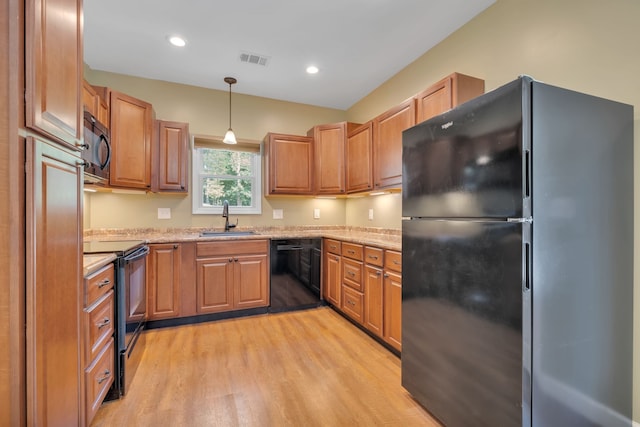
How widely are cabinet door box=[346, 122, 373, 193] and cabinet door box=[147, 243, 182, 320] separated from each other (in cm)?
204

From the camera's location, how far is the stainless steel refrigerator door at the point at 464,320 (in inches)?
47.3

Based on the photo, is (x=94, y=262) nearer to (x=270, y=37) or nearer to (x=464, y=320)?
(x=464, y=320)

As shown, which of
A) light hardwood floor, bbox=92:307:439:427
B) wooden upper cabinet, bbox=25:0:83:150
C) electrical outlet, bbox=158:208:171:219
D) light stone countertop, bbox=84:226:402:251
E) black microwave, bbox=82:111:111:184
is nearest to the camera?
wooden upper cabinet, bbox=25:0:83:150

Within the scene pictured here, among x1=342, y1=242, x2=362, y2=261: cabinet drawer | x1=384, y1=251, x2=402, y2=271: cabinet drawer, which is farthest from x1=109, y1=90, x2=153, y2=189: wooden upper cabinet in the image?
x1=384, y1=251, x2=402, y2=271: cabinet drawer

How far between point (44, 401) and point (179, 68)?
3056 millimetres

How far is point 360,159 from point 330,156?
0.49 m

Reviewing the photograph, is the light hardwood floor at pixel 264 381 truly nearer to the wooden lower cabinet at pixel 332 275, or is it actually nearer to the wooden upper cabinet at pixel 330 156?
the wooden lower cabinet at pixel 332 275

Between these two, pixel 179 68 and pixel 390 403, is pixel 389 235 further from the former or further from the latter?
pixel 179 68

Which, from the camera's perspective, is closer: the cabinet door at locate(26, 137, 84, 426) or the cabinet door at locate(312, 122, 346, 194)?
the cabinet door at locate(26, 137, 84, 426)

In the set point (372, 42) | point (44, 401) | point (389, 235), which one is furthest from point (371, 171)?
point (44, 401)

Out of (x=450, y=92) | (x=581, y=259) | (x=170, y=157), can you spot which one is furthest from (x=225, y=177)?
(x=581, y=259)

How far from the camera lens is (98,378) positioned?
157cm

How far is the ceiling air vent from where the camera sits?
2805mm

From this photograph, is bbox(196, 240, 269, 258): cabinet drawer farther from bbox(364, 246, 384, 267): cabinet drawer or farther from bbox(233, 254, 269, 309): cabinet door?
bbox(364, 246, 384, 267): cabinet drawer
